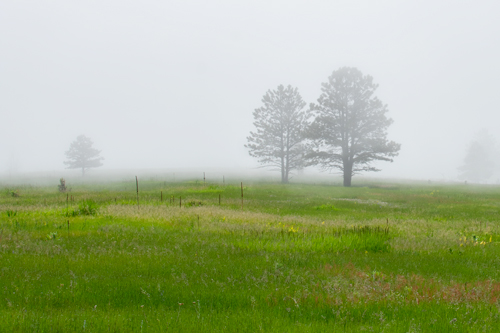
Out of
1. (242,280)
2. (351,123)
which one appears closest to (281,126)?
(351,123)

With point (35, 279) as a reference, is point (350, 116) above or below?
above

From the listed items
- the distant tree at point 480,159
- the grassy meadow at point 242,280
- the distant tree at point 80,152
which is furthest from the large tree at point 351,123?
the distant tree at point 480,159

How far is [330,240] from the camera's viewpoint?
7551 mm

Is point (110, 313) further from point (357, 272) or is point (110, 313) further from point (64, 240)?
point (64, 240)

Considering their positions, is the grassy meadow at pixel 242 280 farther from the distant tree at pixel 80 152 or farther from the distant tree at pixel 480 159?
the distant tree at pixel 480 159

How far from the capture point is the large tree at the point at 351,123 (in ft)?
107

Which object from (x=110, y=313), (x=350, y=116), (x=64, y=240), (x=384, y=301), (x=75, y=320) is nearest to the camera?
(x=75, y=320)

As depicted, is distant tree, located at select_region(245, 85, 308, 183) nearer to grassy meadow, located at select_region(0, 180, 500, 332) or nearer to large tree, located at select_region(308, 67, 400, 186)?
large tree, located at select_region(308, 67, 400, 186)

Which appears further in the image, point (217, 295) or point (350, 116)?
point (350, 116)

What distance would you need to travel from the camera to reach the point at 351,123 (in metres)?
32.8

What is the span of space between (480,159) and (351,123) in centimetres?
5464

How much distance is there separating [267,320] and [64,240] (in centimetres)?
578

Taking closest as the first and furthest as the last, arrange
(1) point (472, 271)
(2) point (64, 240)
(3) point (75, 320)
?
(3) point (75, 320)
(1) point (472, 271)
(2) point (64, 240)

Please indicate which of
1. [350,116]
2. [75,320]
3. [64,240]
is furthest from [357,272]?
[350,116]
